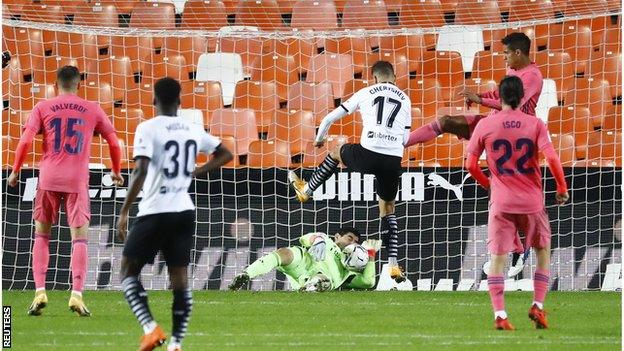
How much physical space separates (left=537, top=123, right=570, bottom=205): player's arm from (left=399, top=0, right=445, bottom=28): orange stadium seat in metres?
8.44

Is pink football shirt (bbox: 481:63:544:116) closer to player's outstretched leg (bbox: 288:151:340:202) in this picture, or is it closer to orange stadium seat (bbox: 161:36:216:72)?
player's outstretched leg (bbox: 288:151:340:202)

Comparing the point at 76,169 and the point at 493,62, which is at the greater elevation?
the point at 493,62

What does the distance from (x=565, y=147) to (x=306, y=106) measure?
2982 millimetres

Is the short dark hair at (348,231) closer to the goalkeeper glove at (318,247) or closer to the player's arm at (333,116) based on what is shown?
the goalkeeper glove at (318,247)

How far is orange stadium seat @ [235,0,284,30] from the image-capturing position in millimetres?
16656

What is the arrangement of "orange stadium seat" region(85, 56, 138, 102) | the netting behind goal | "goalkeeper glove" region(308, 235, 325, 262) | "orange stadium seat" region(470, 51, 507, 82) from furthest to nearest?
"orange stadium seat" region(470, 51, 507, 82) → "orange stadium seat" region(85, 56, 138, 102) → the netting behind goal → "goalkeeper glove" region(308, 235, 325, 262)

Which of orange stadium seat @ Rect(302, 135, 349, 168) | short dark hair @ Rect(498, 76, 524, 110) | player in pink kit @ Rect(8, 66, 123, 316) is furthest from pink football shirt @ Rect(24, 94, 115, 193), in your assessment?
orange stadium seat @ Rect(302, 135, 349, 168)

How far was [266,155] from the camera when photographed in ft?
46.6

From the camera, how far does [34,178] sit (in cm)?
1240

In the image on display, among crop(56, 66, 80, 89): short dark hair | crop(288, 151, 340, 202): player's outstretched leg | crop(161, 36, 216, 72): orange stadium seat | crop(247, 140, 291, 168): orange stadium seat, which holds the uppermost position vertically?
crop(161, 36, 216, 72): orange stadium seat

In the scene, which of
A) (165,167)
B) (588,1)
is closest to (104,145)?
(588,1)

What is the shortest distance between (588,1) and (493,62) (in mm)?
1456

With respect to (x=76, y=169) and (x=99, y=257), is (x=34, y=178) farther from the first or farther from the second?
(x=76, y=169)

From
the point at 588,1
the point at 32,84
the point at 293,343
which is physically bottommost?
the point at 293,343
